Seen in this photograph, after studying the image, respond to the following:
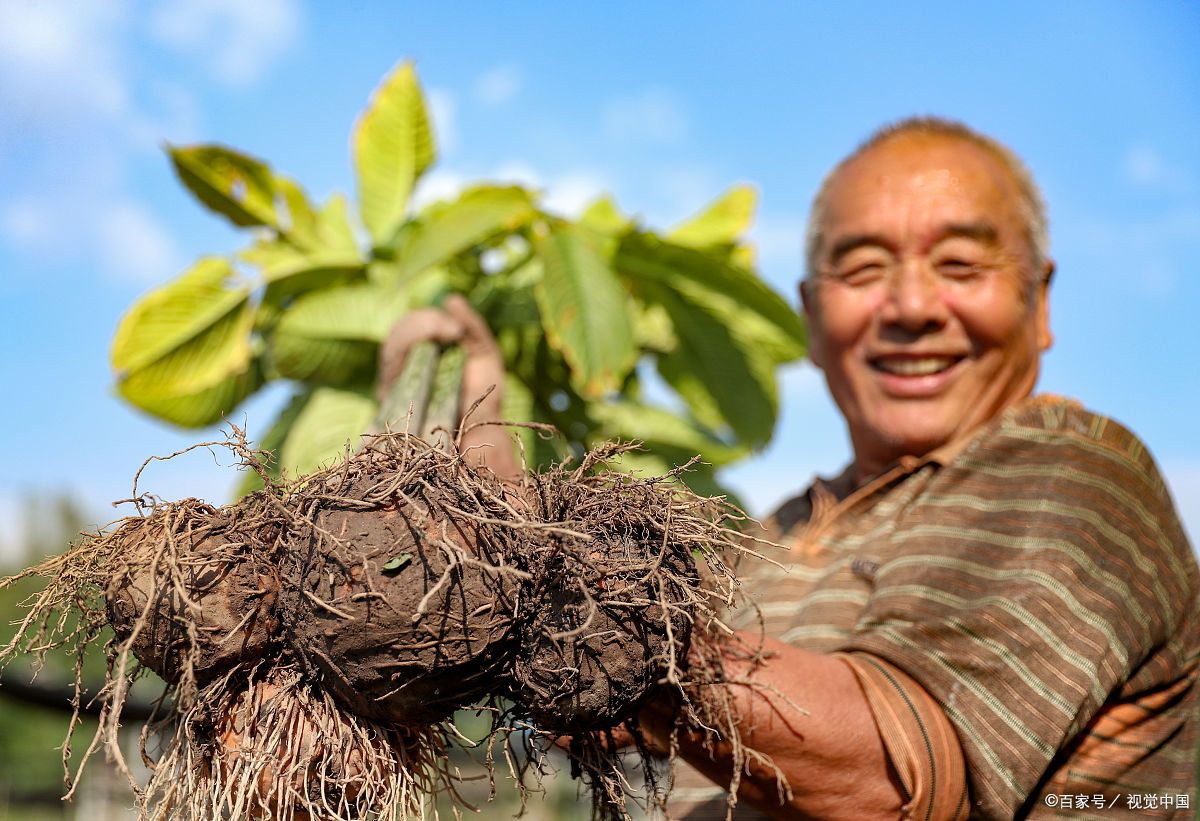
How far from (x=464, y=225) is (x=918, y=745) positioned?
1.96 meters

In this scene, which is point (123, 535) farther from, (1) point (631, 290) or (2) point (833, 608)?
(1) point (631, 290)

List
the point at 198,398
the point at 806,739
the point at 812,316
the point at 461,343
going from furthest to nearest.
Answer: the point at 198,398, the point at 461,343, the point at 812,316, the point at 806,739

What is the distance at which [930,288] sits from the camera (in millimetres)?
1883

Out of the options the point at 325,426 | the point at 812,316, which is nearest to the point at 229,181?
the point at 325,426

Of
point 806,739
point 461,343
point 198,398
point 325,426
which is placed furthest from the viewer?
point 198,398

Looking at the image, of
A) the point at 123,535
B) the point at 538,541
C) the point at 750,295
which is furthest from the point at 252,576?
the point at 750,295

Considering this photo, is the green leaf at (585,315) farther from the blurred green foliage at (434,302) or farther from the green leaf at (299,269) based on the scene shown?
the green leaf at (299,269)

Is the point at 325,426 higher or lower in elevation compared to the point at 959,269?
lower

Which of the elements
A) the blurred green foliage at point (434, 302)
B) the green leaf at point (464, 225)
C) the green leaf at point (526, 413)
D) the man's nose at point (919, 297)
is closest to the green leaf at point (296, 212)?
the blurred green foliage at point (434, 302)

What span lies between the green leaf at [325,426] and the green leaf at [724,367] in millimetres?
1035

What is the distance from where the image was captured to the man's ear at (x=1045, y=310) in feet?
6.64

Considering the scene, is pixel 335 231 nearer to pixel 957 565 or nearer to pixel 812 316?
pixel 812 316

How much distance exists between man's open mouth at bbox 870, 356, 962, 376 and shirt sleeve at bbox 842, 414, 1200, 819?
254 mm

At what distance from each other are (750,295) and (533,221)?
772 mm
